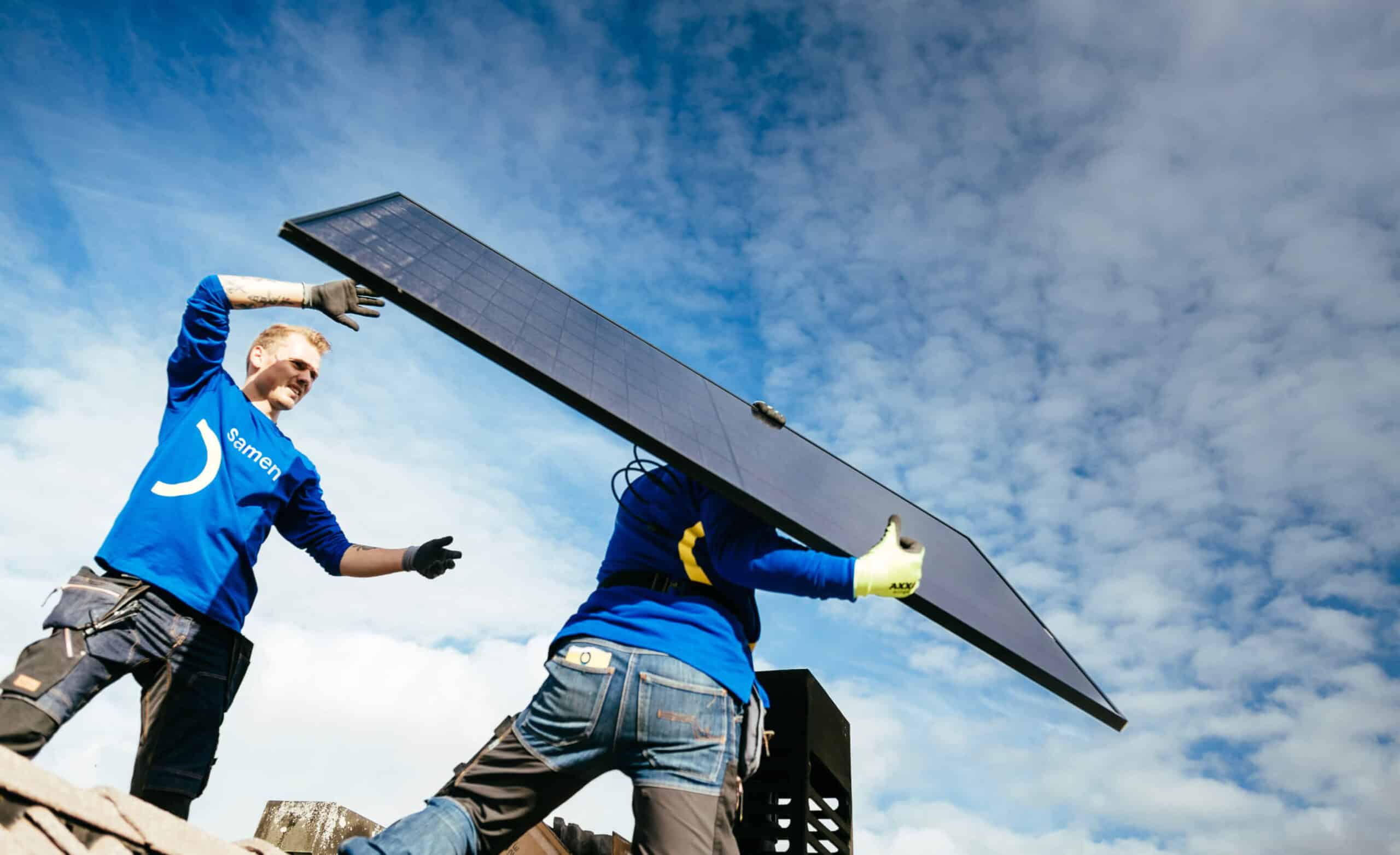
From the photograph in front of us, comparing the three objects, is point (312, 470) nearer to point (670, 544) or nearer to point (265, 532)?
point (265, 532)

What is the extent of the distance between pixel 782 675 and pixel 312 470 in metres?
2.40

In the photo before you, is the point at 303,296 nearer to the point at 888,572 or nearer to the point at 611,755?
the point at 611,755

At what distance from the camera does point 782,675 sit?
4.29 m

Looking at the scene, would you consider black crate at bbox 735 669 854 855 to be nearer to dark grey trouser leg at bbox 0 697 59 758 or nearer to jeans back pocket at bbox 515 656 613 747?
jeans back pocket at bbox 515 656 613 747

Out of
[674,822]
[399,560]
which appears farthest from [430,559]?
[674,822]

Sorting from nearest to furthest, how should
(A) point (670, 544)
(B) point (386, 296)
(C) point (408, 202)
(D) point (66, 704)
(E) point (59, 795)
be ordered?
(E) point (59, 795), (B) point (386, 296), (D) point (66, 704), (A) point (670, 544), (C) point (408, 202)

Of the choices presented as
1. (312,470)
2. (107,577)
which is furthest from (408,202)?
(107,577)

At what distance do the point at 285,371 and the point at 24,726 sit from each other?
187 centimetres

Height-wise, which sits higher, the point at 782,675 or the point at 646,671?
the point at 782,675

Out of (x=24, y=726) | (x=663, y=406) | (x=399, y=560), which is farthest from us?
(x=399, y=560)

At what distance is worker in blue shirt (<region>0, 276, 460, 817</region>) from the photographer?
3.16 metres

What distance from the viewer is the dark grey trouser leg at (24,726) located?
9.54 ft

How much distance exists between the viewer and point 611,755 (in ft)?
9.39

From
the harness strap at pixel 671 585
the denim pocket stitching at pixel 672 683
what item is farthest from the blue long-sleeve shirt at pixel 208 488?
the denim pocket stitching at pixel 672 683
